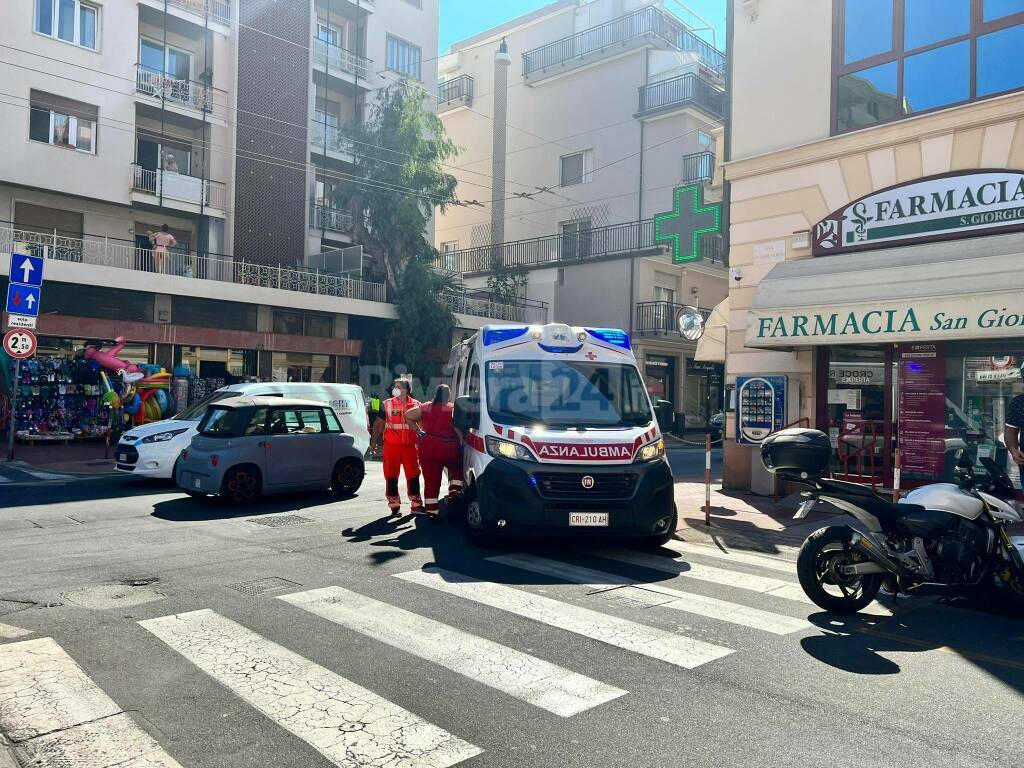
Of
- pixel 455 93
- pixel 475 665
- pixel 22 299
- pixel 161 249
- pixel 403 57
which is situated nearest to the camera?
pixel 475 665

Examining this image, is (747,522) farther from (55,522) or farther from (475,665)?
(55,522)

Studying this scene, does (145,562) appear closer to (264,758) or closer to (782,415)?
(264,758)

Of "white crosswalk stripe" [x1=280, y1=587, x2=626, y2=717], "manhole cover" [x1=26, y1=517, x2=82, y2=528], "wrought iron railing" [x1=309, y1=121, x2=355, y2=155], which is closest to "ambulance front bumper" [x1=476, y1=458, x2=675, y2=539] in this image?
"white crosswalk stripe" [x1=280, y1=587, x2=626, y2=717]

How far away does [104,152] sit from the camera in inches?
902

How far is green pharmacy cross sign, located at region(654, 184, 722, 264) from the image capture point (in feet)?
48.4

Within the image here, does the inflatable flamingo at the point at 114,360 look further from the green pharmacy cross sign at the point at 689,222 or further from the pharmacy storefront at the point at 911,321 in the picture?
the pharmacy storefront at the point at 911,321

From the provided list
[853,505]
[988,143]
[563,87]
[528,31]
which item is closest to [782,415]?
[988,143]

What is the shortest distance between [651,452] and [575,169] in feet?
93.5

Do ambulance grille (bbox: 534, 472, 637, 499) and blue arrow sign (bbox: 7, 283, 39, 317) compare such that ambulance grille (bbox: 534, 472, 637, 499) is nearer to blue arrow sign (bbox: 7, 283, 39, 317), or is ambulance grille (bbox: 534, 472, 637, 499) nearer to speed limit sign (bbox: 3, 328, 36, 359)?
speed limit sign (bbox: 3, 328, 36, 359)

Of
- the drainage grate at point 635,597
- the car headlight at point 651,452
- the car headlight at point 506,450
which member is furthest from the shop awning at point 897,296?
the drainage grate at point 635,597

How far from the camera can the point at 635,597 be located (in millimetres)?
6305

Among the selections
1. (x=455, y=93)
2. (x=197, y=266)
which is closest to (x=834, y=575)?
(x=197, y=266)

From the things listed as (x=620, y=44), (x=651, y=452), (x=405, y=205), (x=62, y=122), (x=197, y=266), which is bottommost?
(x=651, y=452)

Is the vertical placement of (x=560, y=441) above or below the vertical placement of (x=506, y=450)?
above
